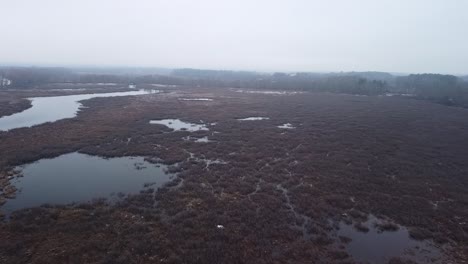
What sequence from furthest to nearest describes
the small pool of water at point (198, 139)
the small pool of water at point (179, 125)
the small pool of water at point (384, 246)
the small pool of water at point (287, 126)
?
the small pool of water at point (287, 126) → the small pool of water at point (179, 125) → the small pool of water at point (198, 139) → the small pool of water at point (384, 246)

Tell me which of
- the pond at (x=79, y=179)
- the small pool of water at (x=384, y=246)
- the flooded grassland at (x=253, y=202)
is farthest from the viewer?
the pond at (x=79, y=179)

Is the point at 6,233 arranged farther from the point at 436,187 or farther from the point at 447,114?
the point at 447,114

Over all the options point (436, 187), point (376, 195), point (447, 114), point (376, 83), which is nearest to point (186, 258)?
point (376, 195)

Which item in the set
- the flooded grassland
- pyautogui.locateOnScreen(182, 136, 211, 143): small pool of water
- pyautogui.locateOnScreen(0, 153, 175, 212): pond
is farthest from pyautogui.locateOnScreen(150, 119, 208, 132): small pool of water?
pyautogui.locateOnScreen(0, 153, 175, 212): pond

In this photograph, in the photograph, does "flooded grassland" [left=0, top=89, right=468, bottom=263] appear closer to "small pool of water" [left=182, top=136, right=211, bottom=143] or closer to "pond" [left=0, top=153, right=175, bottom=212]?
"small pool of water" [left=182, top=136, right=211, bottom=143]

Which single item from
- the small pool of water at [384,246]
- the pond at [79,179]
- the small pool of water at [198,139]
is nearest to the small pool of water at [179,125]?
the small pool of water at [198,139]

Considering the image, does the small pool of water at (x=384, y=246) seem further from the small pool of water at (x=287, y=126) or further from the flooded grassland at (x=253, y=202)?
the small pool of water at (x=287, y=126)
